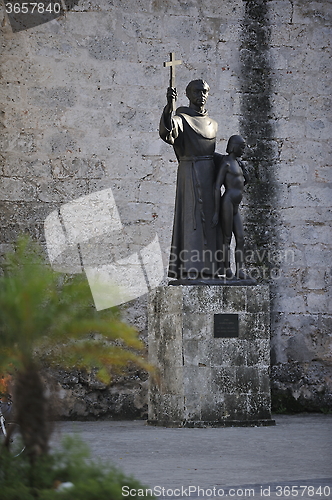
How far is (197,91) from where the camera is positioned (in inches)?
274

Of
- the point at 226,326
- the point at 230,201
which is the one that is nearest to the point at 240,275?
the point at 226,326

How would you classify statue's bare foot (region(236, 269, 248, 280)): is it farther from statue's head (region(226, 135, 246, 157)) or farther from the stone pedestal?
statue's head (region(226, 135, 246, 157))

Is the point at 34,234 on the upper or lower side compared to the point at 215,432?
upper

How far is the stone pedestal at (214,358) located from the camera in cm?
655

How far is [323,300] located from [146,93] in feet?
9.10

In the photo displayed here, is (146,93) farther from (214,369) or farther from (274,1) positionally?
(214,369)

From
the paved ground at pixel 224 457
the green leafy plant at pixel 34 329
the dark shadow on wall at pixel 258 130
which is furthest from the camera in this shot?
the dark shadow on wall at pixel 258 130

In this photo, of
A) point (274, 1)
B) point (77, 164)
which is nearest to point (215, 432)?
point (77, 164)

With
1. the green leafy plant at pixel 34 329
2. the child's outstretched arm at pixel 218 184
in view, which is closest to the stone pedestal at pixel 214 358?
the child's outstretched arm at pixel 218 184

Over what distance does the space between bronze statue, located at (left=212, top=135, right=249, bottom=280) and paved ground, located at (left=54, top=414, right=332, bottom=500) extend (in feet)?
Result: 4.69

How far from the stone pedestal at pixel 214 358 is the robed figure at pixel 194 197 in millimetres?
244

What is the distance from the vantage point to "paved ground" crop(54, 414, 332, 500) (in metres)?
3.89

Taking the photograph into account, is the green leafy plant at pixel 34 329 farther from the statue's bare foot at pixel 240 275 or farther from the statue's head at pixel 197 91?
the statue's head at pixel 197 91

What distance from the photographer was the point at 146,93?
328 inches
